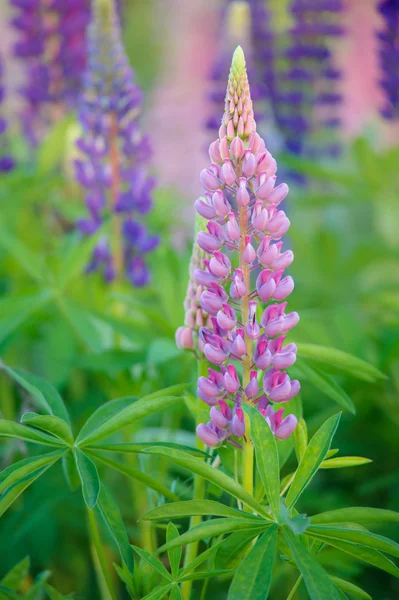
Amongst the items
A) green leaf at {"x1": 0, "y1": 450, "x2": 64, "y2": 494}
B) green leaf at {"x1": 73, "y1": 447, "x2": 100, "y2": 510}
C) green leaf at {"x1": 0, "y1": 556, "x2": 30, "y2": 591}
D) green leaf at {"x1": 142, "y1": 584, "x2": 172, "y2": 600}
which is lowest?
green leaf at {"x1": 0, "y1": 556, "x2": 30, "y2": 591}

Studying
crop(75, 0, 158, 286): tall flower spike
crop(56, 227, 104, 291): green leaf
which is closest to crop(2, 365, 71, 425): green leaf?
A: crop(56, 227, 104, 291): green leaf

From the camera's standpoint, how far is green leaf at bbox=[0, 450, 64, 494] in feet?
3.13

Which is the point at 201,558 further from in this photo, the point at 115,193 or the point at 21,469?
the point at 115,193

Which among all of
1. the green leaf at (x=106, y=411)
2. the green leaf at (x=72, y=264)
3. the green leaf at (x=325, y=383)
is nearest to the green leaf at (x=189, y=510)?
the green leaf at (x=106, y=411)

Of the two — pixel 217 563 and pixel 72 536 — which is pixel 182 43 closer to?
pixel 72 536

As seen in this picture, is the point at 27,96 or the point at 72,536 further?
the point at 27,96

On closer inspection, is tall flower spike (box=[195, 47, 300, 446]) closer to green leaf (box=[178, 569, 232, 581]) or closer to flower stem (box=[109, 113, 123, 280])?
green leaf (box=[178, 569, 232, 581])

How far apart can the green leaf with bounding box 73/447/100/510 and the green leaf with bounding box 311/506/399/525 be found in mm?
304

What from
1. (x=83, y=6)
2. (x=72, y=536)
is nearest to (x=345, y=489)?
(x=72, y=536)

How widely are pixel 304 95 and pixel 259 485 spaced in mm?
2453

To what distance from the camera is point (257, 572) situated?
0.88 metres

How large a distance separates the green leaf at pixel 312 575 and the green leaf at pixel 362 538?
5 cm

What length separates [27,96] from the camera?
114 inches

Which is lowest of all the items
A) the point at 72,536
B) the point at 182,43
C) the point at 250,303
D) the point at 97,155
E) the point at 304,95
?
the point at 72,536
